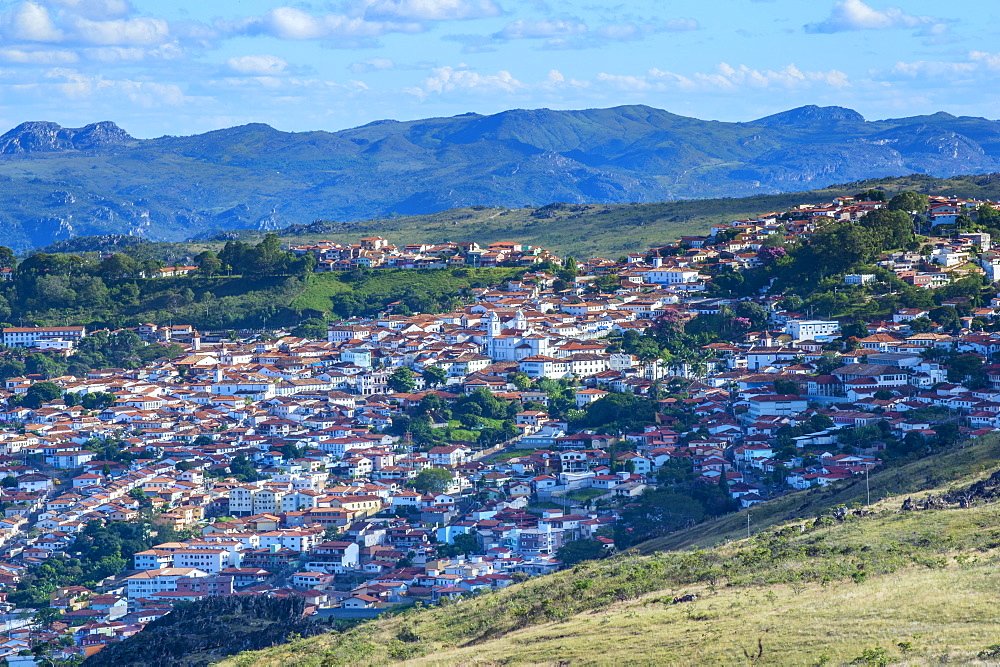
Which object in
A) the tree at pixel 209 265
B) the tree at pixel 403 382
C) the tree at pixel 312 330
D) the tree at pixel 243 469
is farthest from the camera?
the tree at pixel 209 265

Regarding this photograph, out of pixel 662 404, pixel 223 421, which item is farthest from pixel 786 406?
pixel 223 421

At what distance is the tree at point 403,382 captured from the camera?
3287 inches

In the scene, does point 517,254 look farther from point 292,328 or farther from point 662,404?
point 662,404

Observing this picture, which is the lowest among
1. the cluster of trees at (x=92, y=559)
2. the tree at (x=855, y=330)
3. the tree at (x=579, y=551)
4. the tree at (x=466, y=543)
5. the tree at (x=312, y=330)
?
the cluster of trees at (x=92, y=559)

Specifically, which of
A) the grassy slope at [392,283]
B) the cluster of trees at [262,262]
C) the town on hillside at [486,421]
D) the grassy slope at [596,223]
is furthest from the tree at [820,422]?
the grassy slope at [596,223]

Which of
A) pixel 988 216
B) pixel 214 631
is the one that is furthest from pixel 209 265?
pixel 214 631

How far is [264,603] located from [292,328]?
165 feet

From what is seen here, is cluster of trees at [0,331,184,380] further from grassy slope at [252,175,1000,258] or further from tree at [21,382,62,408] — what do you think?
grassy slope at [252,175,1000,258]

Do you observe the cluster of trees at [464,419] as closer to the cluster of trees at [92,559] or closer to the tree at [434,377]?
the tree at [434,377]

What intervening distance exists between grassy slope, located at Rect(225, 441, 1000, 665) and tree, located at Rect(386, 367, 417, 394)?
127 ft

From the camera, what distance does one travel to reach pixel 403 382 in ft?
274

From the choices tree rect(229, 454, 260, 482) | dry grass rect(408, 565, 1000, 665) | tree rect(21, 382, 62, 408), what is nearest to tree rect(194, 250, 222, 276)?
tree rect(21, 382, 62, 408)

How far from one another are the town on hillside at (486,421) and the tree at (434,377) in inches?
4.6

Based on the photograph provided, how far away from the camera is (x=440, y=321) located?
95500 mm
